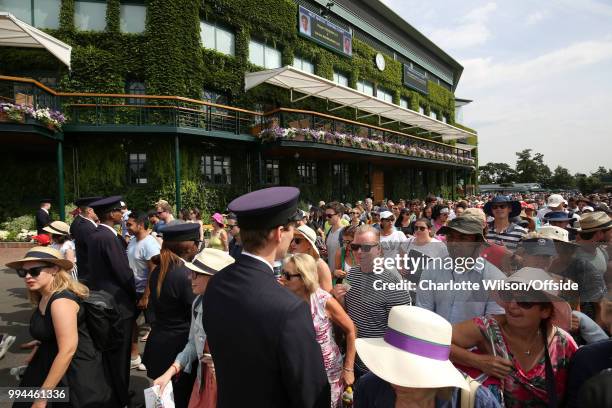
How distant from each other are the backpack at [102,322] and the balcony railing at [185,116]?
463 inches

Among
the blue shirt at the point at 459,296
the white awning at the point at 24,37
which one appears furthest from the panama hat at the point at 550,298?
the white awning at the point at 24,37

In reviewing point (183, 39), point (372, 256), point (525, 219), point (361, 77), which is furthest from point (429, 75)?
point (372, 256)

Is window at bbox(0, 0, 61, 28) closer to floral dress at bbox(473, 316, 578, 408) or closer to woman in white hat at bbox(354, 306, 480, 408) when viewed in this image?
woman in white hat at bbox(354, 306, 480, 408)

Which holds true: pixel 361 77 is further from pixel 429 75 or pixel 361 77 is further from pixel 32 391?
pixel 32 391

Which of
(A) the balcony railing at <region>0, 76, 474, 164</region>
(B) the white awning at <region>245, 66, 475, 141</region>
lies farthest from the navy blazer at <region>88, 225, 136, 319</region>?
(B) the white awning at <region>245, 66, 475, 141</region>

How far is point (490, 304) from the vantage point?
2.55 meters

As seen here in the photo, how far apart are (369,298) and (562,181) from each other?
334 feet

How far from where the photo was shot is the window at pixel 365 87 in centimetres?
2539

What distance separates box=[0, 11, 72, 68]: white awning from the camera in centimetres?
1109

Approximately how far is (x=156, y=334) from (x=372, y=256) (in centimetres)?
204

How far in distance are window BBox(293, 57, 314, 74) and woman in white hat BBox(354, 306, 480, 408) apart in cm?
2098

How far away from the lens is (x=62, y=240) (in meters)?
6.59

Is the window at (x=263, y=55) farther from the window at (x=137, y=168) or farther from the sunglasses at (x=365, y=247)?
the sunglasses at (x=365, y=247)

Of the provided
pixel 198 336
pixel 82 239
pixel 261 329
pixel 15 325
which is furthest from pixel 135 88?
pixel 261 329
